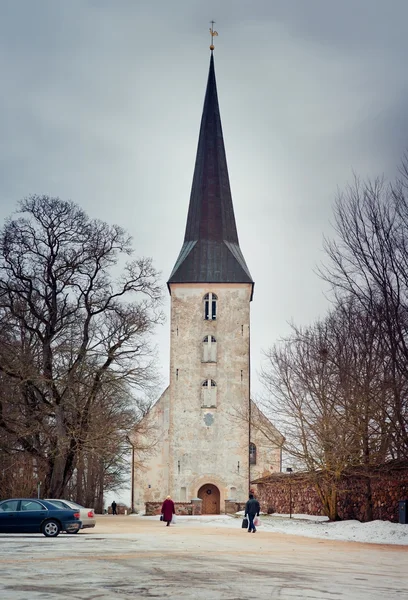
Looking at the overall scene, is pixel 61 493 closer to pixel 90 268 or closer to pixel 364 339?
pixel 90 268

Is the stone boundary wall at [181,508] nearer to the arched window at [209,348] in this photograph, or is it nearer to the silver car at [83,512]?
the arched window at [209,348]

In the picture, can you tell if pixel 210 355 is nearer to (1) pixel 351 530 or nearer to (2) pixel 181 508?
(2) pixel 181 508

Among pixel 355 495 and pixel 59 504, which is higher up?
pixel 355 495

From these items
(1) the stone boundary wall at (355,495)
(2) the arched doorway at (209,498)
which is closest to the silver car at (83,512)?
(1) the stone boundary wall at (355,495)

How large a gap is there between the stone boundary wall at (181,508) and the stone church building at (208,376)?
1.93m

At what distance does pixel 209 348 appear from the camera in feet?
177

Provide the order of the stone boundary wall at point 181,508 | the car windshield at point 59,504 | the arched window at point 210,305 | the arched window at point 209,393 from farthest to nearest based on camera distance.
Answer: the arched window at point 210,305
the arched window at point 209,393
the stone boundary wall at point 181,508
the car windshield at point 59,504

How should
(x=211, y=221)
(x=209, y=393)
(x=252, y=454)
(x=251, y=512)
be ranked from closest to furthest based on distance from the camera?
1. (x=251, y=512)
2. (x=209, y=393)
3. (x=252, y=454)
4. (x=211, y=221)

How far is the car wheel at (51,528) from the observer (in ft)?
77.5

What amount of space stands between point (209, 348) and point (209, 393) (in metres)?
2.88

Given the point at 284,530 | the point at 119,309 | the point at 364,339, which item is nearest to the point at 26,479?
the point at 119,309

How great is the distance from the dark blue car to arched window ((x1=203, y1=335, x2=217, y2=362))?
29888 mm

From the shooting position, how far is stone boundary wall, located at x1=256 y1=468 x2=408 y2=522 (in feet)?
94.0

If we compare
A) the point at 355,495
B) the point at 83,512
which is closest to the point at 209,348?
the point at 355,495
